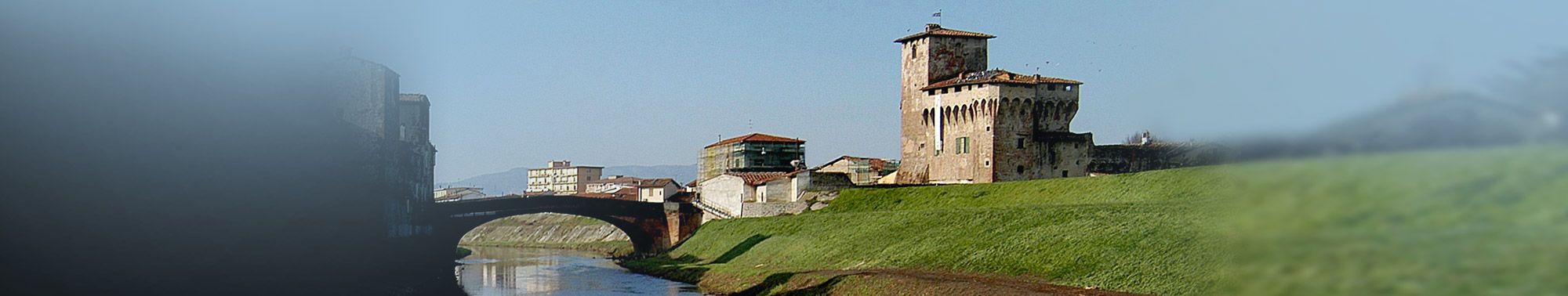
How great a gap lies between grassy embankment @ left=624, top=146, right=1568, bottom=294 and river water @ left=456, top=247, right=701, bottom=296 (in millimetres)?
1971

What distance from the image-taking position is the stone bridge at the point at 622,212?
294ft

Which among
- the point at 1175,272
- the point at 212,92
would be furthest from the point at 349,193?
the point at 1175,272


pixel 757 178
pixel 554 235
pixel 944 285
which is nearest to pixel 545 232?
pixel 554 235

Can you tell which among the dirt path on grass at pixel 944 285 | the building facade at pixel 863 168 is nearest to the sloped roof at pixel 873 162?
the building facade at pixel 863 168

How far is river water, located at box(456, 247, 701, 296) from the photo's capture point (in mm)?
65938

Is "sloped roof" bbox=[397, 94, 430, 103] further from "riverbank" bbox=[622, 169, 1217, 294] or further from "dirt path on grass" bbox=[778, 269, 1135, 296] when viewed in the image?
"dirt path on grass" bbox=[778, 269, 1135, 296]

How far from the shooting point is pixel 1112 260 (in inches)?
1566

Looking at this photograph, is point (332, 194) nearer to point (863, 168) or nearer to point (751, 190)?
point (751, 190)

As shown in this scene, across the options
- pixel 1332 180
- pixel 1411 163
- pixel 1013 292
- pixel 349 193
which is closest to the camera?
pixel 1332 180

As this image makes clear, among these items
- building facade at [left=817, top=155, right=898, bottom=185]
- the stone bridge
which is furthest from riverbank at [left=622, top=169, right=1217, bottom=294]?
building facade at [left=817, top=155, right=898, bottom=185]

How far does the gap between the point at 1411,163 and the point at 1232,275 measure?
10.4ft

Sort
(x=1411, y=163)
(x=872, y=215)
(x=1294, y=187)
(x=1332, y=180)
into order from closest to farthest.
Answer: (x=1294, y=187), (x=1332, y=180), (x=1411, y=163), (x=872, y=215)

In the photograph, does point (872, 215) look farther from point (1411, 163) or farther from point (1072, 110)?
point (1411, 163)

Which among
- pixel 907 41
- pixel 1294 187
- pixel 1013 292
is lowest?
pixel 1013 292
